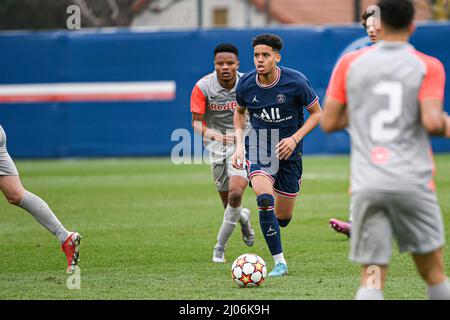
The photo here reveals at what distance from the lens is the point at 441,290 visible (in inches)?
201

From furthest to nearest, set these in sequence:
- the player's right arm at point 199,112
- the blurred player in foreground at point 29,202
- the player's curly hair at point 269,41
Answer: the player's right arm at point 199,112
the player's curly hair at point 269,41
the blurred player in foreground at point 29,202

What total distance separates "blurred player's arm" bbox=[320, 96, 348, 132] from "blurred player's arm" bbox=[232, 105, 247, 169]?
3.28 meters

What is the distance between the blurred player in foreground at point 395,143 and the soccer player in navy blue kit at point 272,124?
3.14 m

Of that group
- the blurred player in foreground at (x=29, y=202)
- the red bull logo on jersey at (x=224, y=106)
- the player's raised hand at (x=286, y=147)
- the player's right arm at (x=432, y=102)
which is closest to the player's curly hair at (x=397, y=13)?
the player's right arm at (x=432, y=102)

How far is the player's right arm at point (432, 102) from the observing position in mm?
4824

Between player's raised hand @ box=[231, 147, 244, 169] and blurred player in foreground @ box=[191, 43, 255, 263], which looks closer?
player's raised hand @ box=[231, 147, 244, 169]

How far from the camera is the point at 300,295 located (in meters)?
6.96

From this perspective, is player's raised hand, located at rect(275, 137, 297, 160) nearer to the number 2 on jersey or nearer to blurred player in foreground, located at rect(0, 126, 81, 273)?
blurred player in foreground, located at rect(0, 126, 81, 273)

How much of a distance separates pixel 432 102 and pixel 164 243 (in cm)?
591

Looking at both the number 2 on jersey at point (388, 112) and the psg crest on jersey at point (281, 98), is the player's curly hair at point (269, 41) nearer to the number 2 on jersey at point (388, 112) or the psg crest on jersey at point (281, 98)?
the psg crest on jersey at point (281, 98)

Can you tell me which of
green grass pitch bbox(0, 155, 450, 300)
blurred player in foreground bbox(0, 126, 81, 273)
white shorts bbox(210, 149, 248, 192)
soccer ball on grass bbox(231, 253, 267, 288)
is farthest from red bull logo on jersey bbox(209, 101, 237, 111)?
soccer ball on grass bbox(231, 253, 267, 288)

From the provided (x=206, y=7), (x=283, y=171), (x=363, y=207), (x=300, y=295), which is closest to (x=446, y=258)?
(x=283, y=171)

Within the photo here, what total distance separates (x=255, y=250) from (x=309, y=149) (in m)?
11.8

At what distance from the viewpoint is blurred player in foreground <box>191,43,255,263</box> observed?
9.13 meters
